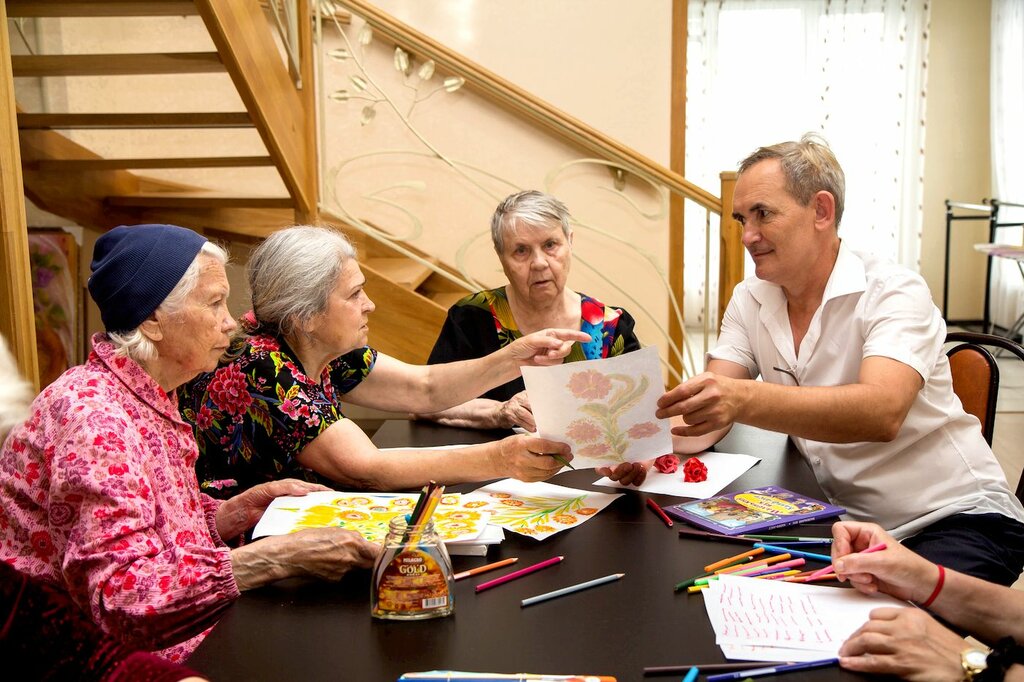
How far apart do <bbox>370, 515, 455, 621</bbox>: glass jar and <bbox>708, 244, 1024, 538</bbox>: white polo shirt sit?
1142mm

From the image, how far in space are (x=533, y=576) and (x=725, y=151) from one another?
300 inches

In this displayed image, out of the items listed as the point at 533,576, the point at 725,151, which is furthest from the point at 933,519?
the point at 725,151

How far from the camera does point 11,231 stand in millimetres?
2379

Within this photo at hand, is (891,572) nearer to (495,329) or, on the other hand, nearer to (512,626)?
(512,626)

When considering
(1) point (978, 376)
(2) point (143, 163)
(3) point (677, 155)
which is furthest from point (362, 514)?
(3) point (677, 155)

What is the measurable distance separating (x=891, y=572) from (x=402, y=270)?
3677 millimetres

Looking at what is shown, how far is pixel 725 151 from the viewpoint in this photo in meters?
8.52

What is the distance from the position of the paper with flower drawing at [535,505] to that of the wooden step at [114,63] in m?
2.25

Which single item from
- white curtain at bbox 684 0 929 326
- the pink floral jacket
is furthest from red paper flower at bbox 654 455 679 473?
white curtain at bbox 684 0 929 326

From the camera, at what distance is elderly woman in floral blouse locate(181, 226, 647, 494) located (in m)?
1.97

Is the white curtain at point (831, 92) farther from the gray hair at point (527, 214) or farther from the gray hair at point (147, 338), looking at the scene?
the gray hair at point (147, 338)

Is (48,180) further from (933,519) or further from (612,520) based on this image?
(933,519)

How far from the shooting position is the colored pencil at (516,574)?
1413mm

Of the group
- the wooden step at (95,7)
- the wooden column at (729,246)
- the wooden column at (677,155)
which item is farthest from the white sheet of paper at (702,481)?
the wooden column at (677,155)
